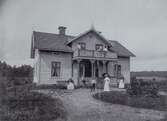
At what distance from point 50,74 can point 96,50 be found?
5.37 metres

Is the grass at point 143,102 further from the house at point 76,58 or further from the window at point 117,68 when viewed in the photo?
the window at point 117,68

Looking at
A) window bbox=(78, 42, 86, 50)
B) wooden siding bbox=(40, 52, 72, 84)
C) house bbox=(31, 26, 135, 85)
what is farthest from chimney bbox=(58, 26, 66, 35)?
wooden siding bbox=(40, 52, 72, 84)

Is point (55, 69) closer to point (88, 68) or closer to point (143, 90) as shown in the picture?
point (88, 68)

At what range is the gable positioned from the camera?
1919cm

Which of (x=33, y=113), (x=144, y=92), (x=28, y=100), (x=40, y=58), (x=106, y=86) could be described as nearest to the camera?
(x=33, y=113)

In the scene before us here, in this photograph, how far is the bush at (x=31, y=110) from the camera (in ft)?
18.4

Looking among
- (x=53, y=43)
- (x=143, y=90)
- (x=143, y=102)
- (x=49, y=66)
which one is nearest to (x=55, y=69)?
(x=49, y=66)

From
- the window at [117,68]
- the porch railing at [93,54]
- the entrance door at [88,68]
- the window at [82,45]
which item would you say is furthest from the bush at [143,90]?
the window at [117,68]

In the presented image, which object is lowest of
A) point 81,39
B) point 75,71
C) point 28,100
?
point 28,100

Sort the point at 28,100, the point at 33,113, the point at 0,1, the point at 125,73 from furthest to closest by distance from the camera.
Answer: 1. the point at 125,73
2. the point at 28,100
3. the point at 33,113
4. the point at 0,1

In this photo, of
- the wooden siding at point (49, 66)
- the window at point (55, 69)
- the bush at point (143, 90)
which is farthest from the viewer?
the window at point (55, 69)

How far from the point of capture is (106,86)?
46.4ft

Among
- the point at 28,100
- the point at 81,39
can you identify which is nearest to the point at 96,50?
the point at 81,39

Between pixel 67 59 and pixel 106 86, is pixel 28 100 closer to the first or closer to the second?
pixel 106 86
